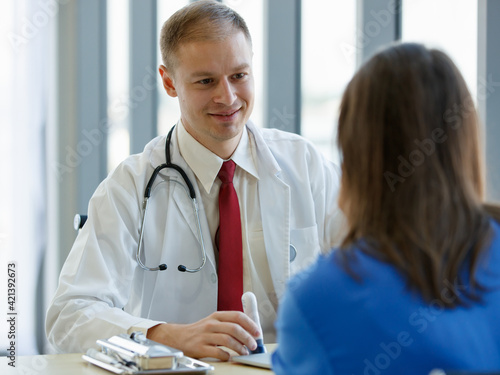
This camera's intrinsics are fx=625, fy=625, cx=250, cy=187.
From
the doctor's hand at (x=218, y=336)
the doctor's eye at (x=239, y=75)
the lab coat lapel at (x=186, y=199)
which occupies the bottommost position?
the doctor's hand at (x=218, y=336)

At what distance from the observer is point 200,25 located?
5.92ft

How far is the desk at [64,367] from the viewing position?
1238 millimetres

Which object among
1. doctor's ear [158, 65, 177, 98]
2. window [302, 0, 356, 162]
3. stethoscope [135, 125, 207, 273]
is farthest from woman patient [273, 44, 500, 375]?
window [302, 0, 356, 162]

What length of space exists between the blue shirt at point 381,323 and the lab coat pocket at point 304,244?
101 centimetres

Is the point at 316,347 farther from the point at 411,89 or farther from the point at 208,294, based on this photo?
the point at 208,294

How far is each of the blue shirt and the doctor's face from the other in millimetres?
1035

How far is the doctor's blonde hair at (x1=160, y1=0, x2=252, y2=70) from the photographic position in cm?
179

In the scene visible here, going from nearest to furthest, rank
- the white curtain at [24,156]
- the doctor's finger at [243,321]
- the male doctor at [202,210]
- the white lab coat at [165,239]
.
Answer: the doctor's finger at [243,321] → the white lab coat at [165,239] → the male doctor at [202,210] → the white curtain at [24,156]

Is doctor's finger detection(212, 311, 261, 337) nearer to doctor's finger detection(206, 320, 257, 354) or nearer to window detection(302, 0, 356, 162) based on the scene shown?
doctor's finger detection(206, 320, 257, 354)

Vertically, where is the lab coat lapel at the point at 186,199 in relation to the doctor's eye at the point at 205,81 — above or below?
below

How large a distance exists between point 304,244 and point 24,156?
134cm

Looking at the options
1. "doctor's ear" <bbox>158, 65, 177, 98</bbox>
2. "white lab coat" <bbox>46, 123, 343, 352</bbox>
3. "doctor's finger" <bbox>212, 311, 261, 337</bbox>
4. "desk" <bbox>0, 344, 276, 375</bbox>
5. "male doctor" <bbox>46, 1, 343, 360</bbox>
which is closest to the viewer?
"desk" <bbox>0, 344, 276, 375</bbox>

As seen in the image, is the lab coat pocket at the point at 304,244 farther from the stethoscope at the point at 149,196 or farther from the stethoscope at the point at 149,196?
the stethoscope at the point at 149,196

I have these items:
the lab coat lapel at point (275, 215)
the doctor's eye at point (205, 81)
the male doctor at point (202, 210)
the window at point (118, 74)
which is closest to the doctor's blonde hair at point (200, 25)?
the male doctor at point (202, 210)
